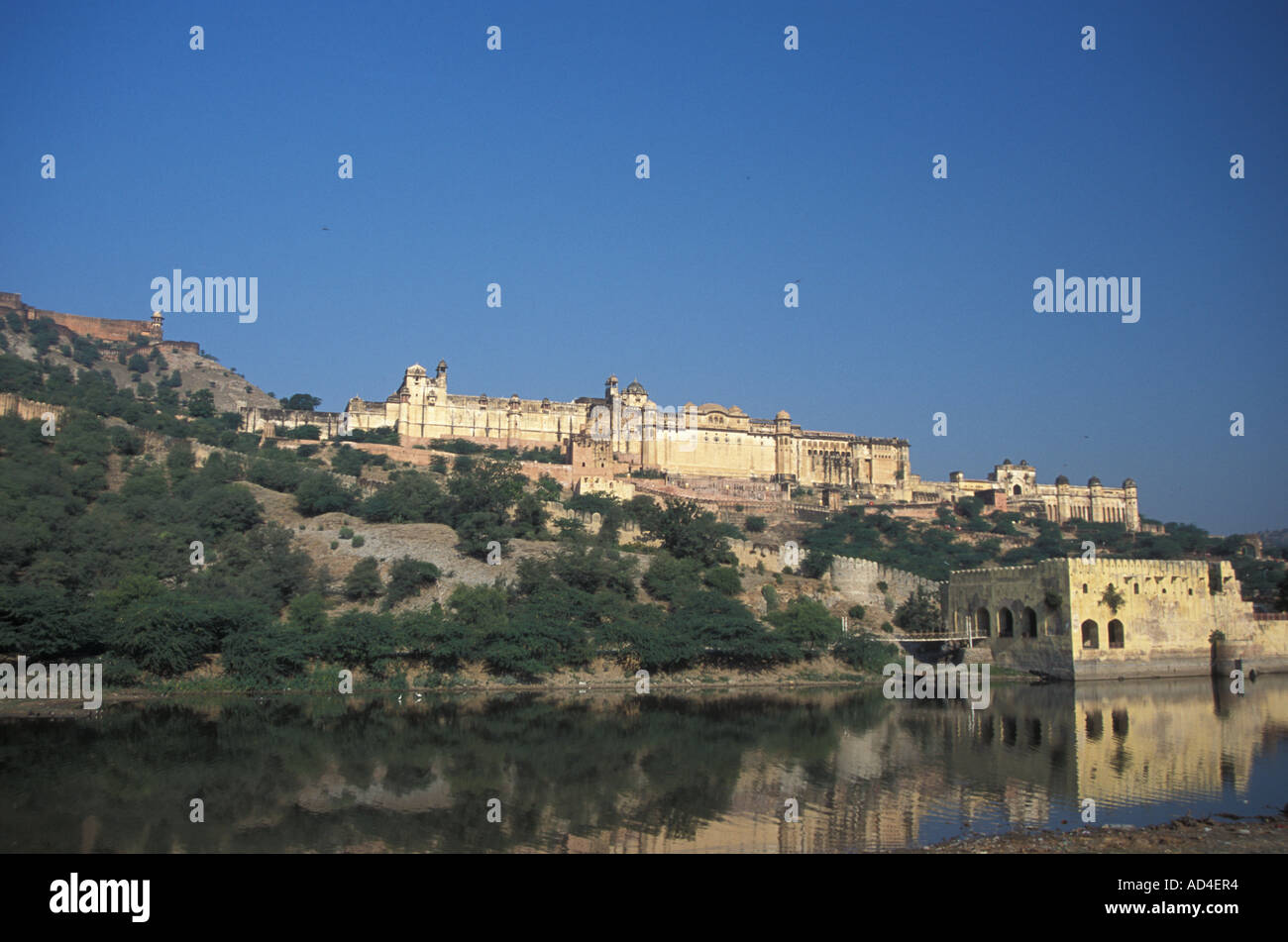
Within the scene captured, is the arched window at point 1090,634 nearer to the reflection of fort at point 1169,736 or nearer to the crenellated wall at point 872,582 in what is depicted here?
the reflection of fort at point 1169,736

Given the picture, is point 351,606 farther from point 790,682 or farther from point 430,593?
point 790,682

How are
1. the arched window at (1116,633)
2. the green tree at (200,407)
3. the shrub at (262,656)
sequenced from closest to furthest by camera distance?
the shrub at (262,656), the arched window at (1116,633), the green tree at (200,407)

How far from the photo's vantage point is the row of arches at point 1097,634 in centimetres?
2903

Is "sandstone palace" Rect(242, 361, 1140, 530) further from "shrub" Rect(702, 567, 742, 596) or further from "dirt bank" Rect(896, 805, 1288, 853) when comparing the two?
"dirt bank" Rect(896, 805, 1288, 853)

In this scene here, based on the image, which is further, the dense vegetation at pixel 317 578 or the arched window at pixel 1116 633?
the arched window at pixel 1116 633

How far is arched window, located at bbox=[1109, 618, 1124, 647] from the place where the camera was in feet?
96.5

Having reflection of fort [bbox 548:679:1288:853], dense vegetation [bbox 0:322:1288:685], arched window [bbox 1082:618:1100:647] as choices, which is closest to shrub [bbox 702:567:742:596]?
dense vegetation [bbox 0:322:1288:685]

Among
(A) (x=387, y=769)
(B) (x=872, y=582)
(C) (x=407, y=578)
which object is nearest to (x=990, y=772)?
(A) (x=387, y=769)

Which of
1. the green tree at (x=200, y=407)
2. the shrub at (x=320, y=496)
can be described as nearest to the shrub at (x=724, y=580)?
the shrub at (x=320, y=496)
